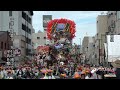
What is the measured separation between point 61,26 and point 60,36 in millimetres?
872

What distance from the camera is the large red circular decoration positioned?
21077 mm

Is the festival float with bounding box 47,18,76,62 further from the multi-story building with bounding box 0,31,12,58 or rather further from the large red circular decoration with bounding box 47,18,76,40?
the multi-story building with bounding box 0,31,12,58

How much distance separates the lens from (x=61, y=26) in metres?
21.0

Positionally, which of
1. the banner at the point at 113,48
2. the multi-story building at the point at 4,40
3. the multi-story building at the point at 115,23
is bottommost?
the banner at the point at 113,48

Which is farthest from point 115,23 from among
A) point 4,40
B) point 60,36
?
point 60,36

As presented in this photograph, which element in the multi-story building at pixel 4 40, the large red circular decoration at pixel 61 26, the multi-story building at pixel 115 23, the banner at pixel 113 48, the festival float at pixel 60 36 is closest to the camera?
the banner at pixel 113 48

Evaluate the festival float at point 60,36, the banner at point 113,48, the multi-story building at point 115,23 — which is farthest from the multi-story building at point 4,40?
the banner at point 113,48

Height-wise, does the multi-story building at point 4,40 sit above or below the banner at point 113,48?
above

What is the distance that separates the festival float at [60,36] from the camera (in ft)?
69.6

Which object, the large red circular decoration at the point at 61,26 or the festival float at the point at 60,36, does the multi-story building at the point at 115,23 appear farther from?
the large red circular decoration at the point at 61,26
